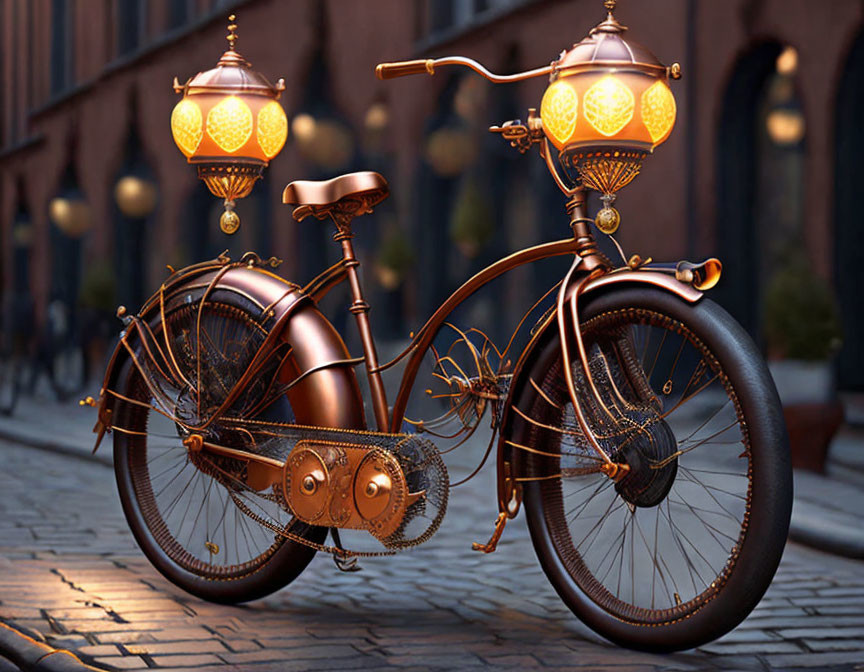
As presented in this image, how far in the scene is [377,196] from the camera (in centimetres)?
443

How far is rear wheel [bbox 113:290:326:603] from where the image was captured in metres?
4.52

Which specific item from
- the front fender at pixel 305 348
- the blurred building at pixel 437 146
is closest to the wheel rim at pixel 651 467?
the front fender at pixel 305 348

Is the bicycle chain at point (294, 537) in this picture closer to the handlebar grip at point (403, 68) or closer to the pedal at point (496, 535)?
the pedal at point (496, 535)

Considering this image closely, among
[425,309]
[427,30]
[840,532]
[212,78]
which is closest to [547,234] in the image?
[425,309]

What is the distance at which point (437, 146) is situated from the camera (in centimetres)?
1411

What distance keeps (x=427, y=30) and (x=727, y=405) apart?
11.2 m

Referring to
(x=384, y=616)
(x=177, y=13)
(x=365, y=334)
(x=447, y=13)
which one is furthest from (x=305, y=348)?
(x=177, y=13)

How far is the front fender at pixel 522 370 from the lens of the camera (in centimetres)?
374

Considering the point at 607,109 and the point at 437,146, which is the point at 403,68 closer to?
the point at 607,109

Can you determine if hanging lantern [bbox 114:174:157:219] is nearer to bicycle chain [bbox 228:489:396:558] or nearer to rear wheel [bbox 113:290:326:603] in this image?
rear wheel [bbox 113:290:326:603]

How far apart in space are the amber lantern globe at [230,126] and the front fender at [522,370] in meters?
1.35

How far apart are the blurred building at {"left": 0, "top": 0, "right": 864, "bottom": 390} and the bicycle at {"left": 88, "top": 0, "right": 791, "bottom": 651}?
578 centimetres

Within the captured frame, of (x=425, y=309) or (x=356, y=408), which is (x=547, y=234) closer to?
(x=425, y=309)

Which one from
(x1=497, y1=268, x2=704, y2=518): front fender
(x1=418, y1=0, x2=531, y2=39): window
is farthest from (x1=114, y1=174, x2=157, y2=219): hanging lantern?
(x1=497, y1=268, x2=704, y2=518): front fender
